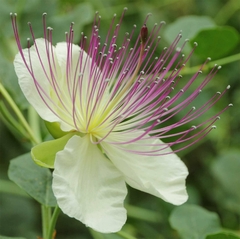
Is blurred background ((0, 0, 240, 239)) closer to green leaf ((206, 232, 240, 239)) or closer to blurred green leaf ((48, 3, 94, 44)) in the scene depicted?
blurred green leaf ((48, 3, 94, 44))

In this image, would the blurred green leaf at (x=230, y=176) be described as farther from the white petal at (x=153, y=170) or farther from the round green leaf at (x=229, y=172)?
the white petal at (x=153, y=170)

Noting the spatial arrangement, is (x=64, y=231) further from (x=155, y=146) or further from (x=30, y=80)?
(x=30, y=80)

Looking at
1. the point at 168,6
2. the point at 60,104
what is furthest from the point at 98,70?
the point at 168,6

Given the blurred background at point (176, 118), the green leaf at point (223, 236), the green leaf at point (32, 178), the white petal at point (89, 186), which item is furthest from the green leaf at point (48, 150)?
the green leaf at point (223, 236)

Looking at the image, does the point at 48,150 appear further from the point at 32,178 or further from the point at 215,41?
the point at 215,41

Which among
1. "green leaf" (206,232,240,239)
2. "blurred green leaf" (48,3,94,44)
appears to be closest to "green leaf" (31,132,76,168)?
"green leaf" (206,232,240,239)
